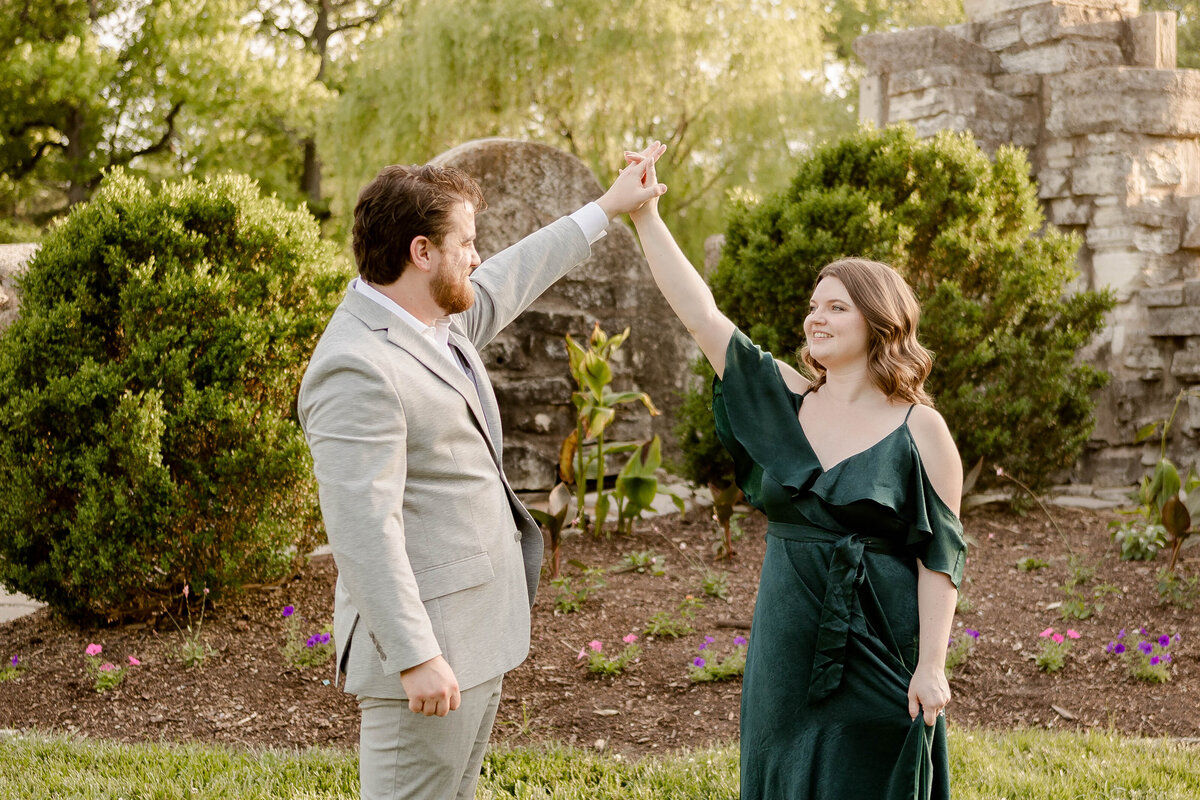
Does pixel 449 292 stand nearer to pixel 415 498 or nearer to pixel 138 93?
pixel 415 498

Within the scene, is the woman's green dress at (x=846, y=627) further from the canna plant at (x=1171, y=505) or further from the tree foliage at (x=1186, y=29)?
the tree foliage at (x=1186, y=29)

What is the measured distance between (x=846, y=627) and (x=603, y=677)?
1.91 meters

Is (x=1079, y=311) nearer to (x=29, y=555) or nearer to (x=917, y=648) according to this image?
(x=917, y=648)

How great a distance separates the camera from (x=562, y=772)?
3.14m

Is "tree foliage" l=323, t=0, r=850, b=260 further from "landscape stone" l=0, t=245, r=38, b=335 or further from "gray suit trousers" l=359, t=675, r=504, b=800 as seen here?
"gray suit trousers" l=359, t=675, r=504, b=800

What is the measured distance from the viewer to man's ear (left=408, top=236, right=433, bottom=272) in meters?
2.02

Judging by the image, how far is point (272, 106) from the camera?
62.4ft

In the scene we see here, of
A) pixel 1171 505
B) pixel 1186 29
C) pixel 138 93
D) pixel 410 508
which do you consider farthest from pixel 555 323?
pixel 1186 29

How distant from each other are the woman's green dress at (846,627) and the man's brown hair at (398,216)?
2.87 ft

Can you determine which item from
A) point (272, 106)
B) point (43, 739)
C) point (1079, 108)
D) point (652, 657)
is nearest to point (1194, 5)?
point (1079, 108)

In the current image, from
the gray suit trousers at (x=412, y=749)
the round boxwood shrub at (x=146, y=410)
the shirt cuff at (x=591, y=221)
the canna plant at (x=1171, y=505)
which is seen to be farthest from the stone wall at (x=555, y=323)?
the gray suit trousers at (x=412, y=749)

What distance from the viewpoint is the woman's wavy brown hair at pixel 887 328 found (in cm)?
226

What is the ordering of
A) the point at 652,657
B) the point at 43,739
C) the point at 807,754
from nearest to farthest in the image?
the point at 807,754
the point at 43,739
the point at 652,657

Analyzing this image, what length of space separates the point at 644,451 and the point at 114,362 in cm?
270
